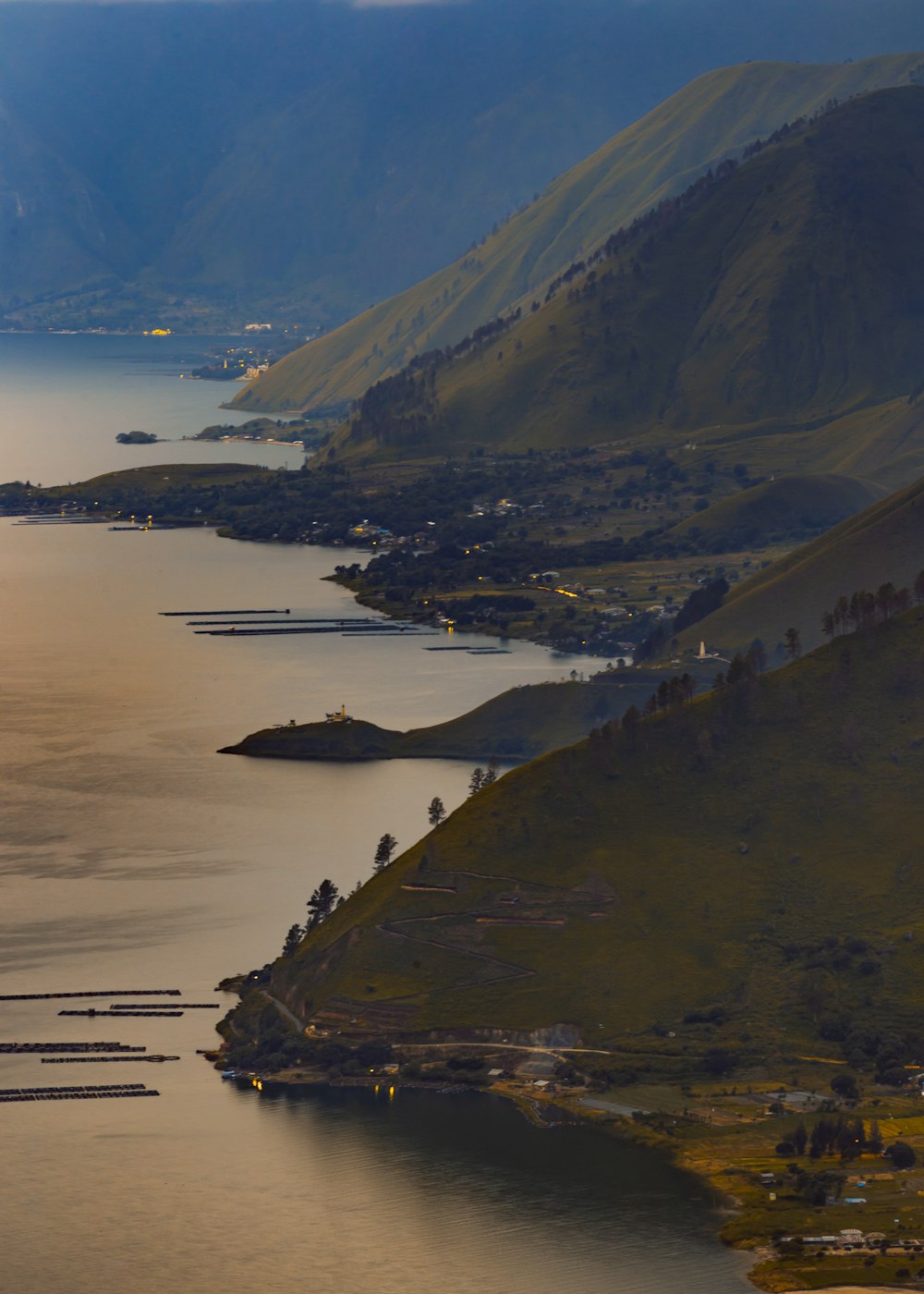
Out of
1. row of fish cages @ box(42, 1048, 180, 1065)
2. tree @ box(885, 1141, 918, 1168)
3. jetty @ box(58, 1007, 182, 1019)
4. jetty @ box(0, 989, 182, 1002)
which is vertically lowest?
tree @ box(885, 1141, 918, 1168)

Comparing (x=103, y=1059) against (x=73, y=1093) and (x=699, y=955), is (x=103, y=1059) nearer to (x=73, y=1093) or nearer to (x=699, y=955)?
(x=73, y=1093)

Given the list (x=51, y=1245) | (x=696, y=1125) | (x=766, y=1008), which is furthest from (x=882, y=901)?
(x=51, y=1245)

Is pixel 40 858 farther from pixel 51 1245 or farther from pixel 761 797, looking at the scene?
pixel 51 1245

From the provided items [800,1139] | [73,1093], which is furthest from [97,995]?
[800,1139]

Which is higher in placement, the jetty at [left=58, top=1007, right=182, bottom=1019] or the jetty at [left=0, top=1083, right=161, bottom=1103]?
the jetty at [left=58, top=1007, right=182, bottom=1019]

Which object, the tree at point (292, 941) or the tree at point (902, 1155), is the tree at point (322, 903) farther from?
the tree at point (902, 1155)

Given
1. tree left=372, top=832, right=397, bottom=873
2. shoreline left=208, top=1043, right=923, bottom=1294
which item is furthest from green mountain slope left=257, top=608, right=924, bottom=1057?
tree left=372, top=832, right=397, bottom=873

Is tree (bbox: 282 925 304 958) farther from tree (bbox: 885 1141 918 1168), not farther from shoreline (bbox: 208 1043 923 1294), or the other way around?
tree (bbox: 885 1141 918 1168)
